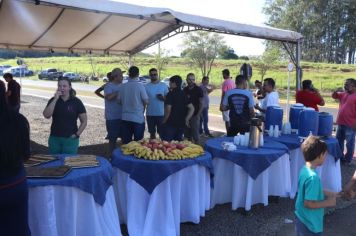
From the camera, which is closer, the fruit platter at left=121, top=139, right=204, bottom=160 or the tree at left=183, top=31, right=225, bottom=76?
the fruit platter at left=121, top=139, right=204, bottom=160

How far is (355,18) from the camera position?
56.6 meters

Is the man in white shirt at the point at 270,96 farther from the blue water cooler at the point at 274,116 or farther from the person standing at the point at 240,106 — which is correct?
the person standing at the point at 240,106

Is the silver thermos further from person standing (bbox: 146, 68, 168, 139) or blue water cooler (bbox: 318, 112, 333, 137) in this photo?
person standing (bbox: 146, 68, 168, 139)

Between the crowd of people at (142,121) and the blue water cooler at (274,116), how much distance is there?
1.11 ft

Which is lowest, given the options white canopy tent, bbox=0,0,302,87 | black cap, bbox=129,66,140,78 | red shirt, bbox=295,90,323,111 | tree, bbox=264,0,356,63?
red shirt, bbox=295,90,323,111

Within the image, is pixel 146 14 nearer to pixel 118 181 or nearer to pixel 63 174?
pixel 118 181

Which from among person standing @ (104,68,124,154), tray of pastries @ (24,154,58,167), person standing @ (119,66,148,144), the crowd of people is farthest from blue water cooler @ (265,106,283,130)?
tray of pastries @ (24,154,58,167)

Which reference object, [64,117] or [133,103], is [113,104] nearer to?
[133,103]

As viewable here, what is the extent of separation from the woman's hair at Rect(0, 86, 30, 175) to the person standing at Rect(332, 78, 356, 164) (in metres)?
6.34

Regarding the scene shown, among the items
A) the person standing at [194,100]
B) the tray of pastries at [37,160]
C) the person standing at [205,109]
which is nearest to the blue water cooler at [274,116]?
the person standing at [194,100]

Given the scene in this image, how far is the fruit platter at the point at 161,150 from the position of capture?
4.04 meters

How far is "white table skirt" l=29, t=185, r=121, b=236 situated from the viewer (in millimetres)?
3049

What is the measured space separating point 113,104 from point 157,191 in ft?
9.85

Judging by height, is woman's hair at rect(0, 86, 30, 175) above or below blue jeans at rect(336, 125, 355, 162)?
above
